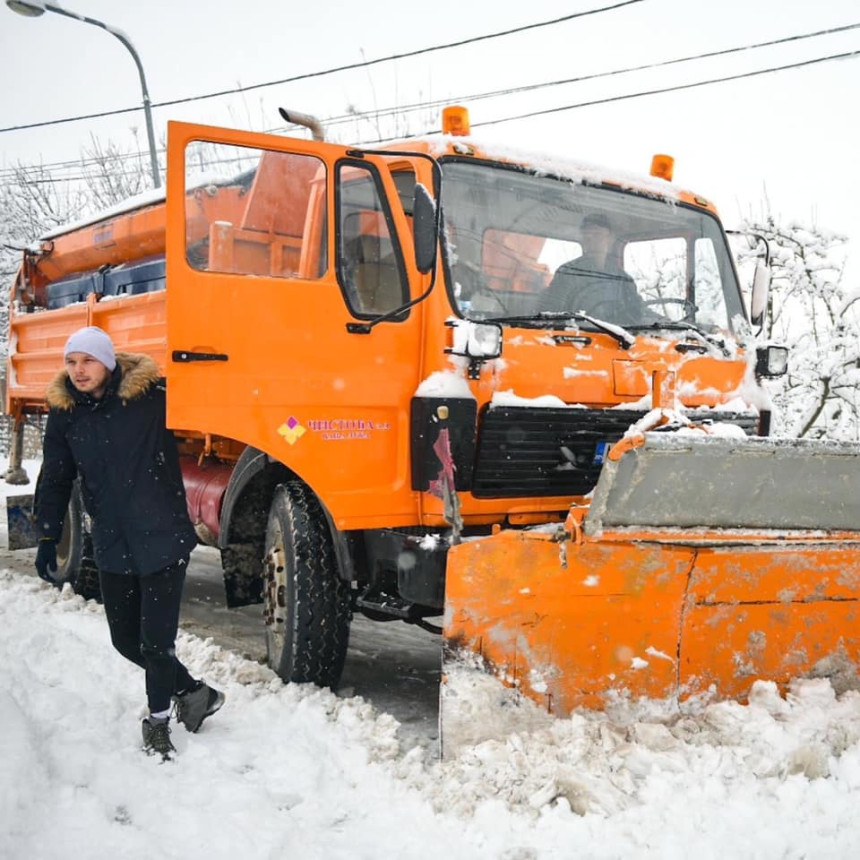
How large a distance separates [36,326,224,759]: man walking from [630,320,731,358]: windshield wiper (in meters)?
2.26

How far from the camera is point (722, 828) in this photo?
8.84 feet

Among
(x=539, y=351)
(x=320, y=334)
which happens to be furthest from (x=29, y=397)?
(x=539, y=351)

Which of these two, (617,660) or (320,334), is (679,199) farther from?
(617,660)

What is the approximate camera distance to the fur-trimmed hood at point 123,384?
11.0 feet

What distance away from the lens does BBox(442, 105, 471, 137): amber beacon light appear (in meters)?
4.32

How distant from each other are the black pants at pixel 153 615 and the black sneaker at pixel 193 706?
9cm

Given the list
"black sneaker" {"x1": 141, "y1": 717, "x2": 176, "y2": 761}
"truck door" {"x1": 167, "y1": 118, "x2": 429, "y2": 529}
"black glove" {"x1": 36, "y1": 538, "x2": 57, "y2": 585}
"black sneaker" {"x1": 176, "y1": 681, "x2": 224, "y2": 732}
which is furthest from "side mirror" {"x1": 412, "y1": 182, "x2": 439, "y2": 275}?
"black sneaker" {"x1": 141, "y1": 717, "x2": 176, "y2": 761}

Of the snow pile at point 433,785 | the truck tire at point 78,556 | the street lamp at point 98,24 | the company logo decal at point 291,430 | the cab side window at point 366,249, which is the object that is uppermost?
the street lamp at point 98,24

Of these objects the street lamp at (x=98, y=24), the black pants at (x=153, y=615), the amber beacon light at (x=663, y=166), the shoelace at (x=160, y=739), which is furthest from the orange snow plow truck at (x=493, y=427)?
the street lamp at (x=98, y=24)

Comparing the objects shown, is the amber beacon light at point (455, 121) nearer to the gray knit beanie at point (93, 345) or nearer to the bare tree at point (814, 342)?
the gray knit beanie at point (93, 345)

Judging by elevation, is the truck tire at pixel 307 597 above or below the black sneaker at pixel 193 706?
above

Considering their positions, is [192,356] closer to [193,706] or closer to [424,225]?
[424,225]

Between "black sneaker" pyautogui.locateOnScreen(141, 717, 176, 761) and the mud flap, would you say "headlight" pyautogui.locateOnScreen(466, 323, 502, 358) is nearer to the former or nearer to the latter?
"black sneaker" pyautogui.locateOnScreen(141, 717, 176, 761)

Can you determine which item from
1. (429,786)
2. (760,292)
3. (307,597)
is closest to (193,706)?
(307,597)
